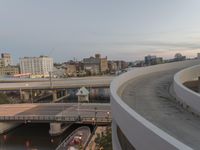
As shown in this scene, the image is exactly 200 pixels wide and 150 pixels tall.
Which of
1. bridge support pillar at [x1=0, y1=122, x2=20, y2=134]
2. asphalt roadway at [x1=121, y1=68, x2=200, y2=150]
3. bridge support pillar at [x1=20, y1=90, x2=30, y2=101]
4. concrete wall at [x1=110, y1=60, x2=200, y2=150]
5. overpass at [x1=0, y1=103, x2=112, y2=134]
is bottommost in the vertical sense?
bridge support pillar at [x1=20, y1=90, x2=30, y2=101]

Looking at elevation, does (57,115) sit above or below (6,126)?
above

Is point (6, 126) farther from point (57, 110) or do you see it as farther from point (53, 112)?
point (57, 110)

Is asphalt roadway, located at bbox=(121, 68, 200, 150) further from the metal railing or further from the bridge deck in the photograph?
the bridge deck

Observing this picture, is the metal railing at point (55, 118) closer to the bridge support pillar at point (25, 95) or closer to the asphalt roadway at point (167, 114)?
the asphalt roadway at point (167, 114)

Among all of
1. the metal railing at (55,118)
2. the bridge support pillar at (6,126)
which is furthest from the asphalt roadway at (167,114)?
the bridge support pillar at (6,126)

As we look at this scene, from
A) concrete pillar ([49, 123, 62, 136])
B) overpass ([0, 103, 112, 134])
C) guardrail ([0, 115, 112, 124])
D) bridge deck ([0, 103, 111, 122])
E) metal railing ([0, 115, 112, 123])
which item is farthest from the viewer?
bridge deck ([0, 103, 111, 122])

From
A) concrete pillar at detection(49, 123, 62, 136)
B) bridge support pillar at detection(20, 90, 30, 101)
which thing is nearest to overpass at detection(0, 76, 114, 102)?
bridge support pillar at detection(20, 90, 30, 101)

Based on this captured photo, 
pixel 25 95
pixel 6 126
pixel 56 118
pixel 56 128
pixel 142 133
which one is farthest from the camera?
A: pixel 25 95

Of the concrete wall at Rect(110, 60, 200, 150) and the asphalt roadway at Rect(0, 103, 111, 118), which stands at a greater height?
the concrete wall at Rect(110, 60, 200, 150)

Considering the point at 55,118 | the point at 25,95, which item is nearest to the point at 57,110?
the point at 55,118

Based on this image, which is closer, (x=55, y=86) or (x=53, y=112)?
(x=53, y=112)
